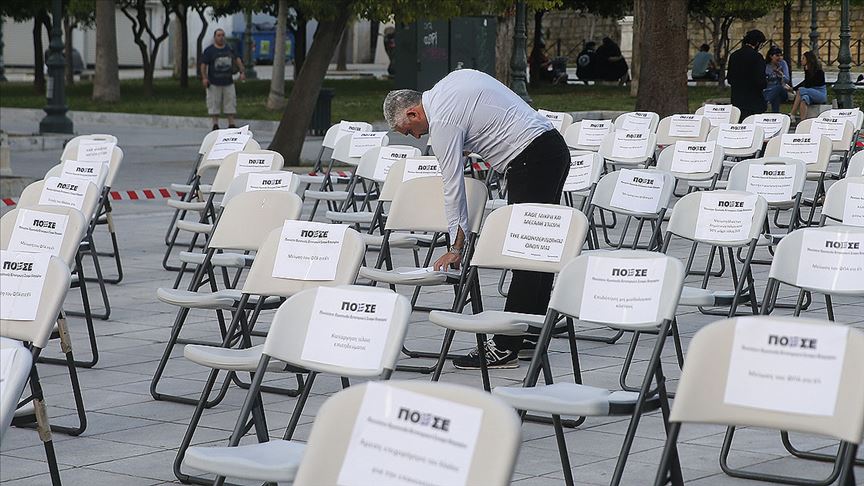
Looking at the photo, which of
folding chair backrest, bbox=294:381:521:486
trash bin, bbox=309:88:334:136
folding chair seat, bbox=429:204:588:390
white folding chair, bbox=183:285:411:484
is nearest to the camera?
folding chair backrest, bbox=294:381:521:486

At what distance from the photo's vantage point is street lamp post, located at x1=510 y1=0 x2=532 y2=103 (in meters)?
18.9

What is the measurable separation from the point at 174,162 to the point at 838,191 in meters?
13.1

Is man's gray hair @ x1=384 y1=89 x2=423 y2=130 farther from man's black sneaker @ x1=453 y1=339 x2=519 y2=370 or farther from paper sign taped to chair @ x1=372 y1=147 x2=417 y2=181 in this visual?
paper sign taped to chair @ x1=372 y1=147 x2=417 y2=181

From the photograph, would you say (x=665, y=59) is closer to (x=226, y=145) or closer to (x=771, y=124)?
(x=771, y=124)

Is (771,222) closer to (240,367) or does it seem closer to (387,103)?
(387,103)

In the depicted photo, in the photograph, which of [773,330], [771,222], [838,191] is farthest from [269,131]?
[773,330]

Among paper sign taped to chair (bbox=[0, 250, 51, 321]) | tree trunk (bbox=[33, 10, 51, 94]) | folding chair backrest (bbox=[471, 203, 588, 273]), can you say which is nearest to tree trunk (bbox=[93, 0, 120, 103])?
tree trunk (bbox=[33, 10, 51, 94])

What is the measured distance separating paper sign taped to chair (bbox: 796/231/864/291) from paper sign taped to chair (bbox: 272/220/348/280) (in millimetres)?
1821

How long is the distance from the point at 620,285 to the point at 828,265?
954mm

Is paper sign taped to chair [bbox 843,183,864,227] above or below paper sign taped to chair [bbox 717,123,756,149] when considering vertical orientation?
above

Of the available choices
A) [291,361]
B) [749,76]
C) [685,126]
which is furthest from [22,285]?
[749,76]

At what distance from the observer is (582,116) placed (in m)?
25.6

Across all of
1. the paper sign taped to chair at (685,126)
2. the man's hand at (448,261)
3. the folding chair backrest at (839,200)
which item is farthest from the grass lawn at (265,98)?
the man's hand at (448,261)

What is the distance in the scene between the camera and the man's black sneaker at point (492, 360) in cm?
775
